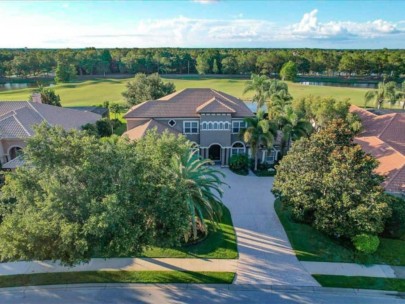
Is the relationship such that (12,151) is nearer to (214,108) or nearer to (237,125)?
(214,108)

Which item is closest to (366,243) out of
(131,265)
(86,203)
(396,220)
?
(396,220)

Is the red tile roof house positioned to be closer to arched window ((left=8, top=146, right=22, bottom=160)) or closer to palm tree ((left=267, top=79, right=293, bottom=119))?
palm tree ((left=267, top=79, right=293, bottom=119))

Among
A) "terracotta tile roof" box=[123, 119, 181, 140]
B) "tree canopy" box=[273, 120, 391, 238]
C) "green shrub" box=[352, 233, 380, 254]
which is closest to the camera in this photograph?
"tree canopy" box=[273, 120, 391, 238]

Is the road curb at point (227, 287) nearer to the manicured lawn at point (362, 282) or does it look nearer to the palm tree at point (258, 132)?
the manicured lawn at point (362, 282)

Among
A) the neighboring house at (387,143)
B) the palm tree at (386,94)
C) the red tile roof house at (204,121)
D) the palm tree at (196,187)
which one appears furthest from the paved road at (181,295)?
the palm tree at (386,94)

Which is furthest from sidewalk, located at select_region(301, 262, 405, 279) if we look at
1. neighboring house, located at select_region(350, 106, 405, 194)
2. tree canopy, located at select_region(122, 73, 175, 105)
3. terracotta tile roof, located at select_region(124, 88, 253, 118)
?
tree canopy, located at select_region(122, 73, 175, 105)

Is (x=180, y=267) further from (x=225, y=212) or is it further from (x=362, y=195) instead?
(x=362, y=195)
